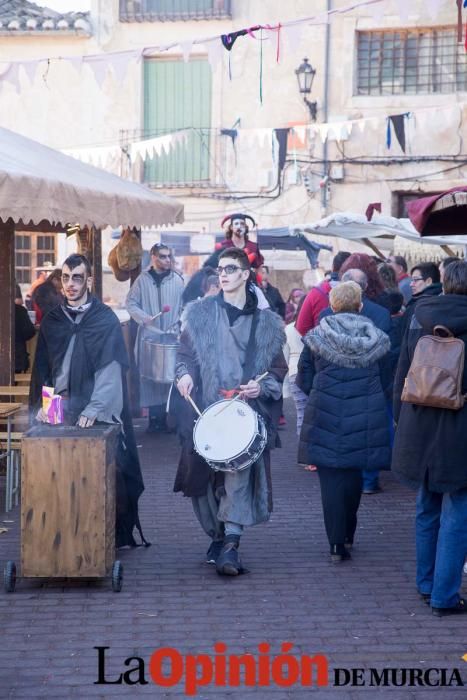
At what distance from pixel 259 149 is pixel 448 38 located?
4.19 meters

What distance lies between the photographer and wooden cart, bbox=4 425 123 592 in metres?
6.38

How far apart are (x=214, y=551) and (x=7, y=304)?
386 centimetres

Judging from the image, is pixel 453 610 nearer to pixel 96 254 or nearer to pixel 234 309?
pixel 234 309

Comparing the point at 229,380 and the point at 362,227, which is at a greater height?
the point at 362,227

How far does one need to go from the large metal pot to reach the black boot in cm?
493

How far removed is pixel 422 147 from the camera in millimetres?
22953

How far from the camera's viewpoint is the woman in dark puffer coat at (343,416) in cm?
712

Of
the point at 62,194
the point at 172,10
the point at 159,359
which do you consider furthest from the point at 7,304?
the point at 172,10

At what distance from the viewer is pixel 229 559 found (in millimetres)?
6773

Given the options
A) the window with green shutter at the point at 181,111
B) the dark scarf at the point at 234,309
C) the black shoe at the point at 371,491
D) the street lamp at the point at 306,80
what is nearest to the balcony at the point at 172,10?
the window with green shutter at the point at 181,111

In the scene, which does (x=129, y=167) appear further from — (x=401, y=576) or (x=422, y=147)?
(x=401, y=576)

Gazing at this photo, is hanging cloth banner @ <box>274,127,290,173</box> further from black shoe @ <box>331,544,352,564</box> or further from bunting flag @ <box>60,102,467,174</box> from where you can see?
black shoe @ <box>331,544,352,564</box>

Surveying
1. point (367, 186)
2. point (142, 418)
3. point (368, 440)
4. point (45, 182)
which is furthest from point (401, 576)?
point (367, 186)

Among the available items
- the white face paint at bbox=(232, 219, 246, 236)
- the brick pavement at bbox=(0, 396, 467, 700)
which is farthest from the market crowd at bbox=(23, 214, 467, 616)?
the white face paint at bbox=(232, 219, 246, 236)
